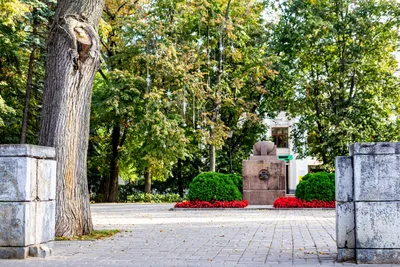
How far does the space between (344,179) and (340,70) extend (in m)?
29.1

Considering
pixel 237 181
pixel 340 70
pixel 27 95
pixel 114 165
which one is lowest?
pixel 237 181

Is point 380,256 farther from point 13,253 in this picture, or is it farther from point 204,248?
point 13,253

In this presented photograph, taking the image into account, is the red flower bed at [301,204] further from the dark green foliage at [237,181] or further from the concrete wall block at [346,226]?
the concrete wall block at [346,226]

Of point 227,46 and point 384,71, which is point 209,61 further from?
point 384,71

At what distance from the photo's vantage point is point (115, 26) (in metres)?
31.4

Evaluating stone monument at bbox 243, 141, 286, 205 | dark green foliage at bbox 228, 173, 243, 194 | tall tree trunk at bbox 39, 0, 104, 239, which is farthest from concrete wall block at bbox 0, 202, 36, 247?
dark green foliage at bbox 228, 173, 243, 194

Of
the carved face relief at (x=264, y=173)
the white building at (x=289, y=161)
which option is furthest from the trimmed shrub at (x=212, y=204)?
the white building at (x=289, y=161)

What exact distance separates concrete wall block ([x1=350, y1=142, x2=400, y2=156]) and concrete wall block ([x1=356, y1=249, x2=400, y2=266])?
125 cm

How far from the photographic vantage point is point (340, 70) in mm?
36625

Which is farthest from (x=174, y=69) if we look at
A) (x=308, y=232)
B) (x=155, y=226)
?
(x=308, y=232)

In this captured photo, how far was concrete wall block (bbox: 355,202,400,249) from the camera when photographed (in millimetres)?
8156

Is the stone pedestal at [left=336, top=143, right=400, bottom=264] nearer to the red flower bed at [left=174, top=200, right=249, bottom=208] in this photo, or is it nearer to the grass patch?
the grass patch

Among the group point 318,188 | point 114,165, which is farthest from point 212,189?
point 114,165

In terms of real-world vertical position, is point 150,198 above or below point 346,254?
below
